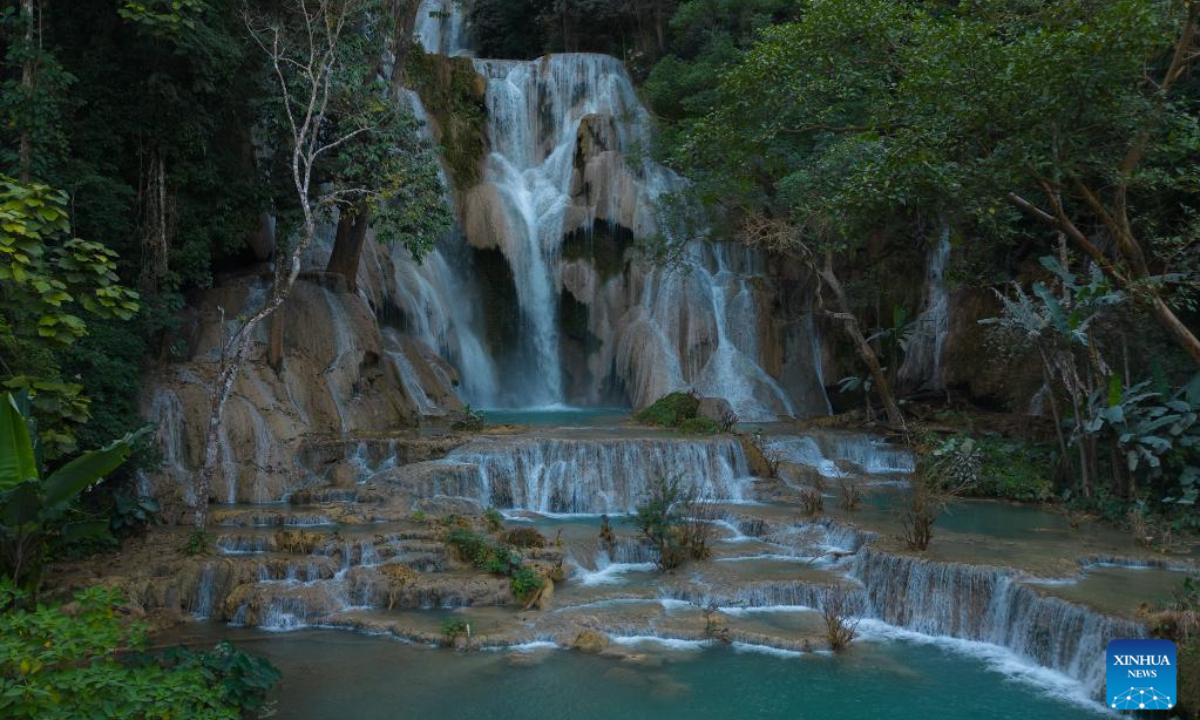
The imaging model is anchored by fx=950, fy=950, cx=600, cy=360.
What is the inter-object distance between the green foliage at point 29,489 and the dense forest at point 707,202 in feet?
0.10

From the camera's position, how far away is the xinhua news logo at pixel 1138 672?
24.9 feet

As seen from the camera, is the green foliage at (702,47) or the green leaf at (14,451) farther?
the green foliage at (702,47)

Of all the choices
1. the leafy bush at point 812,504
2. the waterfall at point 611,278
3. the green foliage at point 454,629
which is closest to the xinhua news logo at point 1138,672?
the leafy bush at point 812,504

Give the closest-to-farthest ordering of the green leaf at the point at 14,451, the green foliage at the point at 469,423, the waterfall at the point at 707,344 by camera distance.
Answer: the green leaf at the point at 14,451, the green foliage at the point at 469,423, the waterfall at the point at 707,344

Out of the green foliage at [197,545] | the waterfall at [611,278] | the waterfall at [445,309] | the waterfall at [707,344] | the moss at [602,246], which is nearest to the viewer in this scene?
the green foliage at [197,545]

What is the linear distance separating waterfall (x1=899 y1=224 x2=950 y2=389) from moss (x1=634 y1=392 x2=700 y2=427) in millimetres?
5277

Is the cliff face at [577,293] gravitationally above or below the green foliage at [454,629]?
above

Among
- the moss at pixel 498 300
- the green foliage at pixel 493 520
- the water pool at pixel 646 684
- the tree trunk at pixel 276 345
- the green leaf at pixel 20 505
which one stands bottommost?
the water pool at pixel 646 684

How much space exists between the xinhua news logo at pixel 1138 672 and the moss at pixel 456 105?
2036cm

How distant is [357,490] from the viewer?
563 inches

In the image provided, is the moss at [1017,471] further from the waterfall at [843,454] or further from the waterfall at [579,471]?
the waterfall at [579,471]

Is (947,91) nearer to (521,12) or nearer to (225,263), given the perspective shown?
(225,263)

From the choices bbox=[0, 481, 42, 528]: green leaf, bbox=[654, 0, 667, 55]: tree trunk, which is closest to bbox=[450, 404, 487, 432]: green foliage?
bbox=[0, 481, 42, 528]: green leaf

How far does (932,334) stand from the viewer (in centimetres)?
2116
